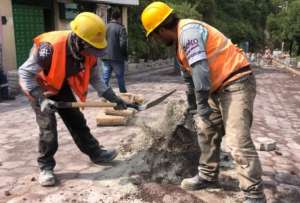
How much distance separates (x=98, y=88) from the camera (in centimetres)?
463

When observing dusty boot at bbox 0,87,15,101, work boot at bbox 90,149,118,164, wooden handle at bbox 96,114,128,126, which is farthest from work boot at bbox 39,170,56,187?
dusty boot at bbox 0,87,15,101

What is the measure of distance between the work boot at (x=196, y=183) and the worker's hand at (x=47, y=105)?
4.73 ft

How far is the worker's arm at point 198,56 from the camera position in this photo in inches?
139

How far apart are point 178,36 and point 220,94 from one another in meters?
0.63

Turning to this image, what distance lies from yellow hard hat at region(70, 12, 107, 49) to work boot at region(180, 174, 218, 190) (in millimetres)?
1538

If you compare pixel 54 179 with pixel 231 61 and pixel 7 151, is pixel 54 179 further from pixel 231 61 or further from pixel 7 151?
pixel 231 61

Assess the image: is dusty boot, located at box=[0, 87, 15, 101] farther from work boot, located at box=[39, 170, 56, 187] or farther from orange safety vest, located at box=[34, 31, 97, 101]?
orange safety vest, located at box=[34, 31, 97, 101]

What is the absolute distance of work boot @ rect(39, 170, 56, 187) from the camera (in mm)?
4301

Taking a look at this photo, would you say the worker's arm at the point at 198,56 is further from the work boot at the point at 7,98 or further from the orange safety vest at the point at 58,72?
the work boot at the point at 7,98

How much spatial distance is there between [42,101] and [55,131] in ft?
1.42

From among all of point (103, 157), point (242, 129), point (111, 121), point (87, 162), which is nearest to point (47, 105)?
point (103, 157)

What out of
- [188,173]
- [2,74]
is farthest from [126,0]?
[188,173]

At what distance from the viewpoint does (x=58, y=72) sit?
4.04 m

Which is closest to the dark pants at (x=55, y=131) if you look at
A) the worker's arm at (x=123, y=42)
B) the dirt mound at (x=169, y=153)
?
the dirt mound at (x=169, y=153)
